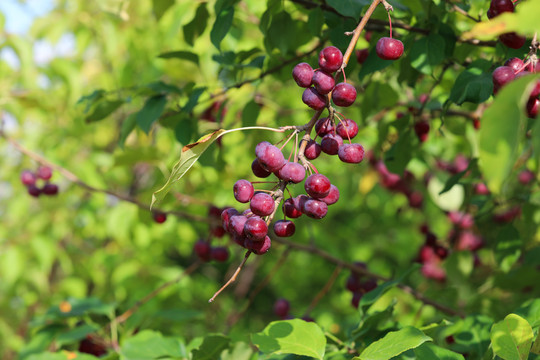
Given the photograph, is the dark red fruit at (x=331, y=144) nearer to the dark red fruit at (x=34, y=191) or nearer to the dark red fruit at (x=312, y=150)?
the dark red fruit at (x=312, y=150)

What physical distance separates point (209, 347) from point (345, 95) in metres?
0.61

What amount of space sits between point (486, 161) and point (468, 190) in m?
1.24

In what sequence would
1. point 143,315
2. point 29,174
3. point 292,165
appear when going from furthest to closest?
1. point 29,174
2. point 143,315
3. point 292,165

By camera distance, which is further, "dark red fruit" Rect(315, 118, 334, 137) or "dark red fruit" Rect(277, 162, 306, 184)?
"dark red fruit" Rect(315, 118, 334, 137)

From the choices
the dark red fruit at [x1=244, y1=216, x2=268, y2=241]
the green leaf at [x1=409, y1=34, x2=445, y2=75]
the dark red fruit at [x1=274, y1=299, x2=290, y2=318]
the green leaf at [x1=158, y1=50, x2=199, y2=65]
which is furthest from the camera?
the dark red fruit at [x1=274, y1=299, x2=290, y2=318]

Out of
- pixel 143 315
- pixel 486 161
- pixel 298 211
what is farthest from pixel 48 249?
pixel 486 161

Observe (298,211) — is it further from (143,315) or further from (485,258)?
(485,258)

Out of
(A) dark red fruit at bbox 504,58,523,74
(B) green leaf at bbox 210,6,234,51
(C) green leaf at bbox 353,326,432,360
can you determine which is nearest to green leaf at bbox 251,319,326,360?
(C) green leaf at bbox 353,326,432,360

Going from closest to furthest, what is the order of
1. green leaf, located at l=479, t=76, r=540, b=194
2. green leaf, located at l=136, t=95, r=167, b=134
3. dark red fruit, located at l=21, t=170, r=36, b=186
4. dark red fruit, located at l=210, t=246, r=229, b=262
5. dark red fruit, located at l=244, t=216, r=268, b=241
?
1. green leaf, located at l=479, t=76, r=540, b=194
2. dark red fruit, located at l=244, t=216, r=268, b=241
3. green leaf, located at l=136, t=95, r=167, b=134
4. dark red fruit, located at l=210, t=246, r=229, b=262
5. dark red fruit, located at l=21, t=170, r=36, b=186

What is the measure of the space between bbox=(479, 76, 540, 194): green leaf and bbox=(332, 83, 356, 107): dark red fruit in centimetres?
30

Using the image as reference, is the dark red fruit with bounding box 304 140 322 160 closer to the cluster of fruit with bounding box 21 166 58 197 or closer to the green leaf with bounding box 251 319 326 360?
the green leaf with bounding box 251 319 326 360

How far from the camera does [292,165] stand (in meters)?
0.70

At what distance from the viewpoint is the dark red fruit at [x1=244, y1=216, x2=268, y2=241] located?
2.23 ft

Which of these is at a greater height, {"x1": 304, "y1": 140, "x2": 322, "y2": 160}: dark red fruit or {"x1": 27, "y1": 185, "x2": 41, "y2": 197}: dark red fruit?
{"x1": 304, "y1": 140, "x2": 322, "y2": 160}: dark red fruit
